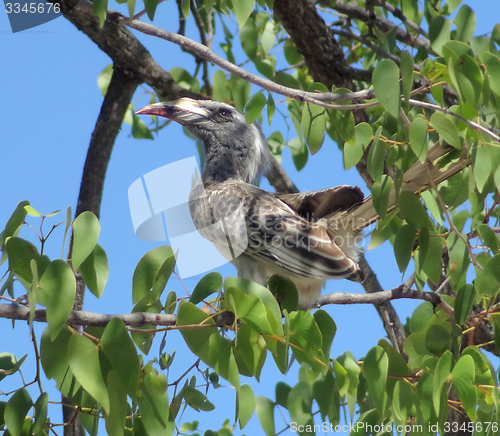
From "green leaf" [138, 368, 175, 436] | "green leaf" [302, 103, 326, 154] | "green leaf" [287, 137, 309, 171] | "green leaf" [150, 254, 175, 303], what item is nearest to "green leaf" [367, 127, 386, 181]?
"green leaf" [302, 103, 326, 154]

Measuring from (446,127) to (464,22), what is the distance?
81 cm

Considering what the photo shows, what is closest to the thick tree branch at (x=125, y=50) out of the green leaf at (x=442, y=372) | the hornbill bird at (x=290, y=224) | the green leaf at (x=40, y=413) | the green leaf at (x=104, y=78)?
the green leaf at (x=104, y=78)

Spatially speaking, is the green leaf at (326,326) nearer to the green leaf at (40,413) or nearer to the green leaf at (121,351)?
the green leaf at (121,351)

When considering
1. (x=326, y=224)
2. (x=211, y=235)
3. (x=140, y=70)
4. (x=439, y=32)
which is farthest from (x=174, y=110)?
(x=439, y=32)

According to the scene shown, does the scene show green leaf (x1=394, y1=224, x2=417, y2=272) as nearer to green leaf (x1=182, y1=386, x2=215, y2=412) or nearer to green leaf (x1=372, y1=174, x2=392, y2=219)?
green leaf (x1=372, y1=174, x2=392, y2=219)

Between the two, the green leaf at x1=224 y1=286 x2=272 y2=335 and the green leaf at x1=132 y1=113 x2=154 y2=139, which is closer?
the green leaf at x1=224 y1=286 x2=272 y2=335

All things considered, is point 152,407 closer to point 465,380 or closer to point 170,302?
point 170,302

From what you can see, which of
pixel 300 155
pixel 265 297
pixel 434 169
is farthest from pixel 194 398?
pixel 300 155

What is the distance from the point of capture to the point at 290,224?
2.41 meters

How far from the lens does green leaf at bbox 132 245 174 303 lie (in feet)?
5.94

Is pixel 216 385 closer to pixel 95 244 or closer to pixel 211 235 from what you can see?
pixel 211 235

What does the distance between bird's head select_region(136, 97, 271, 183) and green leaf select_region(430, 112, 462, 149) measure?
1721 mm

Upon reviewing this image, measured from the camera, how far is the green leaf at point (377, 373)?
1713mm

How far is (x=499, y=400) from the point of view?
181cm
